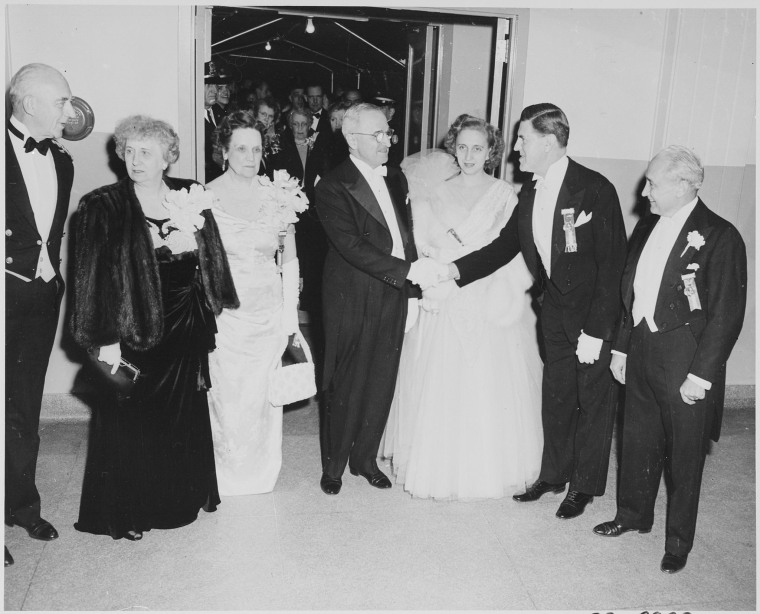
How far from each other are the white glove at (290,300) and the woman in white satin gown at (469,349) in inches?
23.8

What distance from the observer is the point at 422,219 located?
3.31m

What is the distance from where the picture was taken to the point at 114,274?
2580 mm

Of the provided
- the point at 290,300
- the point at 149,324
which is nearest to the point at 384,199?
→ the point at 290,300

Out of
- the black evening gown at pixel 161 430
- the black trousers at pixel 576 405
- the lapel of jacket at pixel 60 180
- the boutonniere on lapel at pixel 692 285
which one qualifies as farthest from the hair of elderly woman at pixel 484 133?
the lapel of jacket at pixel 60 180

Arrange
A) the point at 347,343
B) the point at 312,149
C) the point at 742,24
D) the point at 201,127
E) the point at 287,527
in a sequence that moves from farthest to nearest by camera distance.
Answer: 1. the point at 312,149
2. the point at 742,24
3. the point at 201,127
4. the point at 347,343
5. the point at 287,527

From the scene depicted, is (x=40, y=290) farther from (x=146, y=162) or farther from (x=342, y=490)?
(x=342, y=490)

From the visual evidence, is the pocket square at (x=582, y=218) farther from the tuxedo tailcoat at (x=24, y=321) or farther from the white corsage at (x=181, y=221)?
the tuxedo tailcoat at (x=24, y=321)

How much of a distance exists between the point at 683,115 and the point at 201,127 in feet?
9.71

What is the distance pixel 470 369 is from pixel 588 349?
535mm

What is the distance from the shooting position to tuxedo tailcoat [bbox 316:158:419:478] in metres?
3.16

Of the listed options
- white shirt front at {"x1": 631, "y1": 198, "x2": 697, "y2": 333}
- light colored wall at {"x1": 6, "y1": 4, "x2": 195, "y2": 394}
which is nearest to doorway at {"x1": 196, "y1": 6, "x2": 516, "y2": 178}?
light colored wall at {"x1": 6, "y1": 4, "x2": 195, "y2": 394}

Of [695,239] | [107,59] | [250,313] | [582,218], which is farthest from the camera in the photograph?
[107,59]

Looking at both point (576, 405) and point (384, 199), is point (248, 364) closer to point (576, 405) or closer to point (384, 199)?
point (384, 199)

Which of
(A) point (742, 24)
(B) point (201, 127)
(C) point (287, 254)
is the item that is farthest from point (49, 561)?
(A) point (742, 24)
